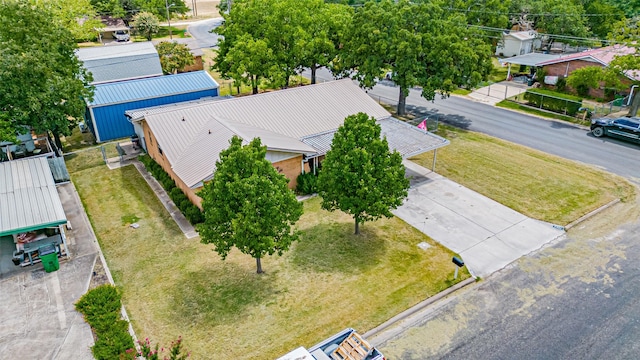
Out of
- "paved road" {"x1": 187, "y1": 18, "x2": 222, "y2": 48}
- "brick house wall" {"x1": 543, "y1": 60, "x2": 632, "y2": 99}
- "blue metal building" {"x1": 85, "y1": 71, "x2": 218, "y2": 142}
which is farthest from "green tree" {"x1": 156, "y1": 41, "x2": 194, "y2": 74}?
"brick house wall" {"x1": 543, "y1": 60, "x2": 632, "y2": 99}

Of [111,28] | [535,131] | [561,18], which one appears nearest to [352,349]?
[535,131]

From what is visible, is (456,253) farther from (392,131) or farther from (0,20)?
(0,20)

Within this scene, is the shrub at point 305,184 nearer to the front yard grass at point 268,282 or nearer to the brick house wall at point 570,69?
the front yard grass at point 268,282

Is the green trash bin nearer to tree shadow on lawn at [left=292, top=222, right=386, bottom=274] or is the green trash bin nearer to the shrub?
tree shadow on lawn at [left=292, top=222, right=386, bottom=274]

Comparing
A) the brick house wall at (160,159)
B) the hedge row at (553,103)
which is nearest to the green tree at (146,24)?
the brick house wall at (160,159)

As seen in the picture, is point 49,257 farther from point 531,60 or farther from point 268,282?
point 531,60
